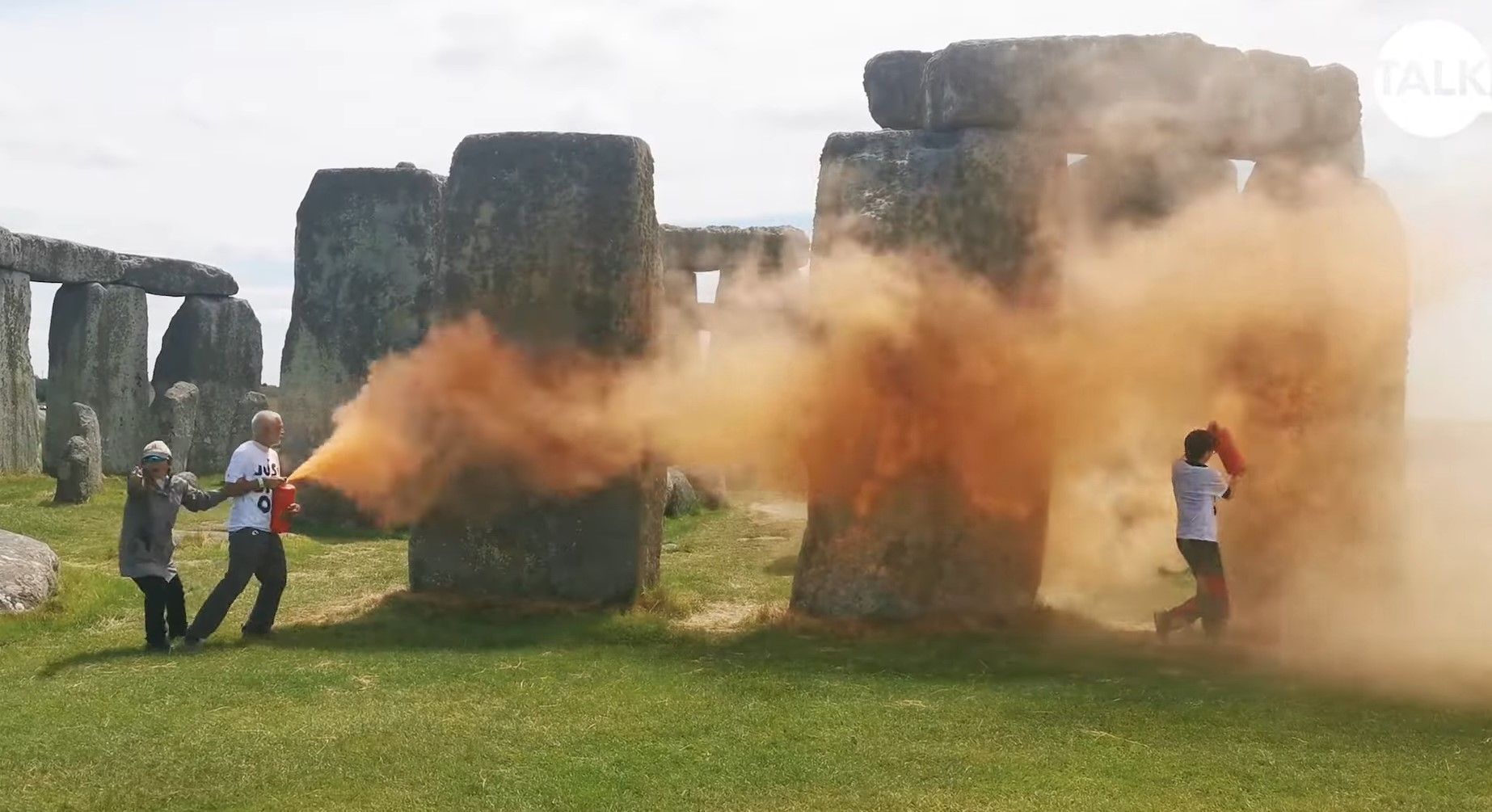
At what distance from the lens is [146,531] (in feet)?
28.9

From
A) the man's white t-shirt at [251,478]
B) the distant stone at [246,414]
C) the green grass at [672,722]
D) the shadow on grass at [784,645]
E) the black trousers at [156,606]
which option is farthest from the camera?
the distant stone at [246,414]

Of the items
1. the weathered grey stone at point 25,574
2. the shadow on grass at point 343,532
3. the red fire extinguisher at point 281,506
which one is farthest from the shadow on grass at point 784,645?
the shadow on grass at point 343,532

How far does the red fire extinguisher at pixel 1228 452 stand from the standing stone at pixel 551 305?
4.01 m

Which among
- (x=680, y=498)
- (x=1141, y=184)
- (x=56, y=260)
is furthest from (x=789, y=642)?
(x=56, y=260)

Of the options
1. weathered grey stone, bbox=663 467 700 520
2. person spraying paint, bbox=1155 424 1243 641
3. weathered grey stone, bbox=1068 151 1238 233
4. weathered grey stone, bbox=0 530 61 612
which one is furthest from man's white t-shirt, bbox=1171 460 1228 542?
weathered grey stone, bbox=663 467 700 520

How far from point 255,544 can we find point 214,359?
55.1 ft

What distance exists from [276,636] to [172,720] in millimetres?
2313

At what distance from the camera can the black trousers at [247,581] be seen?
8.97m

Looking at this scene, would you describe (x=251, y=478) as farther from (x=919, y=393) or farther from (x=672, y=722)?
(x=919, y=393)

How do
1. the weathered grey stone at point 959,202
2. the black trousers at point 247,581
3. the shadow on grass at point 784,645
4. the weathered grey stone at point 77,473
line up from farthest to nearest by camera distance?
the weathered grey stone at point 77,473, the weathered grey stone at point 959,202, the black trousers at point 247,581, the shadow on grass at point 784,645

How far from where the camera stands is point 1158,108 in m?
10.0

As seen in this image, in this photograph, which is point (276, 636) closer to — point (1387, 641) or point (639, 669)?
point (639, 669)

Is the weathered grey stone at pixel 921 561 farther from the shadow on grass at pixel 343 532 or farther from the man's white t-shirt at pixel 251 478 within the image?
the shadow on grass at pixel 343 532

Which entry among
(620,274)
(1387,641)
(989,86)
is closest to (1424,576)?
(1387,641)
